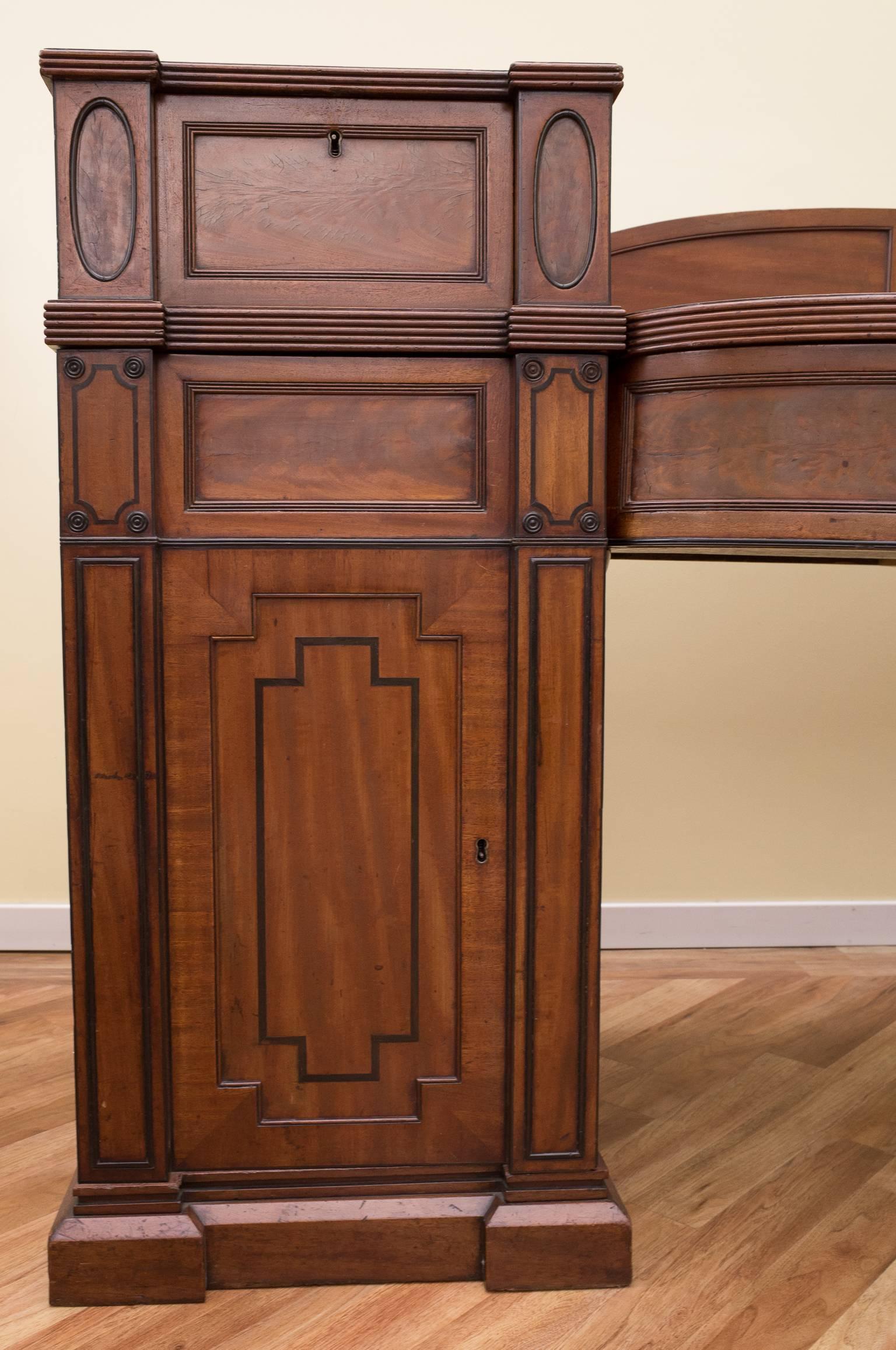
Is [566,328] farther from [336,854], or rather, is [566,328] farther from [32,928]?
[32,928]

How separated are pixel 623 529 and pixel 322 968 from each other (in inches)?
32.4

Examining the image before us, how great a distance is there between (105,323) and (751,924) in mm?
2565

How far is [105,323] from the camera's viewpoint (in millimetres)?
1592

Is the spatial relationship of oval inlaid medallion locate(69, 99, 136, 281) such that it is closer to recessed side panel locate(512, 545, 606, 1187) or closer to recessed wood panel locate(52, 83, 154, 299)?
recessed wood panel locate(52, 83, 154, 299)

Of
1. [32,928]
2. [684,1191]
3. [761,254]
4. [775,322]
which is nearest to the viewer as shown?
[775,322]

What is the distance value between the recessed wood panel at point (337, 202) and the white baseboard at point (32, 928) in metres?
Result: 2.23

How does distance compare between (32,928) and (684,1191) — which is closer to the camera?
(684,1191)

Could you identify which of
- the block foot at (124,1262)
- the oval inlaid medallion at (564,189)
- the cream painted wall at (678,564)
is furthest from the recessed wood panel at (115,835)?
the cream painted wall at (678,564)

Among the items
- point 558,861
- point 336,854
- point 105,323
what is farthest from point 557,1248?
point 105,323

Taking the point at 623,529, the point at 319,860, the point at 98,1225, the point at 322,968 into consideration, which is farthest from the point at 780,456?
the point at 98,1225

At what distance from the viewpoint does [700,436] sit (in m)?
1.62

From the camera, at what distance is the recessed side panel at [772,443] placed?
60.6 inches

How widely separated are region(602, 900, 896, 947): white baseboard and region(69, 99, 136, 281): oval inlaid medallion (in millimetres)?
2342

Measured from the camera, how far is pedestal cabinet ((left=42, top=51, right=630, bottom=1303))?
63.9 inches
